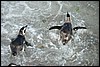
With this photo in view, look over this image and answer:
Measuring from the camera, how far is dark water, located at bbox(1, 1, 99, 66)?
27.0 ft

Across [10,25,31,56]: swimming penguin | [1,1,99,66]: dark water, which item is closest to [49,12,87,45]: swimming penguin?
[1,1,99,66]: dark water

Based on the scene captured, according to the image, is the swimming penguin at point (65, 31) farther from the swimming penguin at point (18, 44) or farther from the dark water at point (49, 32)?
the swimming penguin at point (18, 44)

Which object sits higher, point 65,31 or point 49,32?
point 65,31

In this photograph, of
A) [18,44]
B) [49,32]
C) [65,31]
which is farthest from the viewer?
[49,32]

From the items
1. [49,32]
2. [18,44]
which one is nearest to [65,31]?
[49,32]

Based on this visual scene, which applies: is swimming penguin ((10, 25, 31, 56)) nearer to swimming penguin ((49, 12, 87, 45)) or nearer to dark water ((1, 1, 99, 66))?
dark water ((1, 1, 99, 66))

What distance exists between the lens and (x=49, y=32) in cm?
896

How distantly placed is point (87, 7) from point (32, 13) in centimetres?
142

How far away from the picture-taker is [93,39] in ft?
28.9

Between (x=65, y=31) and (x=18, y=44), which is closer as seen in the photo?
(x=18, y=44)

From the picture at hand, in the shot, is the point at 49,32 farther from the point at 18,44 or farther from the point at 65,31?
the point at 18,44

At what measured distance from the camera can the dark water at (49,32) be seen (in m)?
8.24

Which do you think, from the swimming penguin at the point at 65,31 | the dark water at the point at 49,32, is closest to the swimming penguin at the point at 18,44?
the dark water at the point at 49,32

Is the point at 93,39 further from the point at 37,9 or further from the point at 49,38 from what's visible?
the point at 37,9
